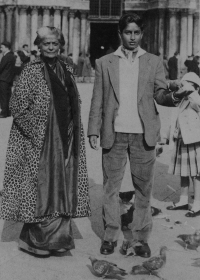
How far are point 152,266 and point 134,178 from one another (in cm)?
100

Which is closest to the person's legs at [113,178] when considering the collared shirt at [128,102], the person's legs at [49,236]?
the collared shirt at [128,102]

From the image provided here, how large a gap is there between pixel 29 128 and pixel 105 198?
869 mm

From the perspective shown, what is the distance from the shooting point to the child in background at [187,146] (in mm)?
6797

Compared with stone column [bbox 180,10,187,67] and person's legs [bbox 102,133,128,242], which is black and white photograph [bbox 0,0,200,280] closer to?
person's legs [bbox 102,133,128,242]

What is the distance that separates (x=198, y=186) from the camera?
6.91m

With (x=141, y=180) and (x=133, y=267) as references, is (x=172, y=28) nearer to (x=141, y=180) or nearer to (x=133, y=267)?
(x=141, y=180)

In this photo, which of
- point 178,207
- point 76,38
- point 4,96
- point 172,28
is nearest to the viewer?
point 178,207

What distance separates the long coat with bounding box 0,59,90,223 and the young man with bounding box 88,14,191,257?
9.5 inches

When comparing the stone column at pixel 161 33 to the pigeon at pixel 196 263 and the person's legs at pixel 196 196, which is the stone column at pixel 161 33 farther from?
the pigeon at pixel 196 263

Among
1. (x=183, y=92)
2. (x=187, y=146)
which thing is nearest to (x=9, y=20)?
(x=187, y=146)

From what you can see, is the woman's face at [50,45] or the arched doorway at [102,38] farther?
the arched doorway at [102,38]

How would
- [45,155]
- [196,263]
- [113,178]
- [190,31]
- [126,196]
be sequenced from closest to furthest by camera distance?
1. [196,263]
2. [45,155]
3. [113,178]
4. [126,196]
5. [190,31]

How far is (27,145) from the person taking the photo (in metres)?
5.32

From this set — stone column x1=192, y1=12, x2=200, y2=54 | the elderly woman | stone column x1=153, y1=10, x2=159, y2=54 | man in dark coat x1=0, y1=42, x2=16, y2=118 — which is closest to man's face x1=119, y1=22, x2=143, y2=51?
the elderly woman
